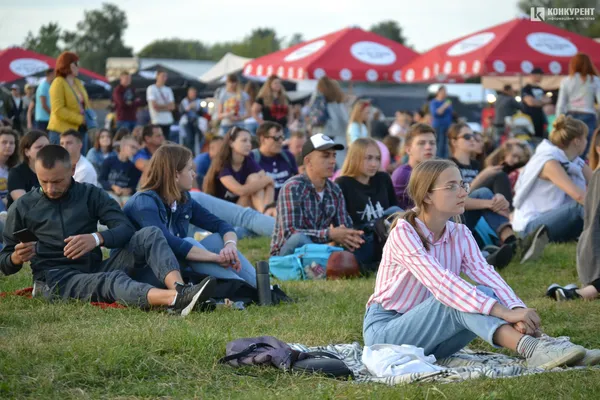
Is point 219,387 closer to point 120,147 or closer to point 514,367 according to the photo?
point 514,367

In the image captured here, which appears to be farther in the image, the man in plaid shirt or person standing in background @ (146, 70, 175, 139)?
person standing in background @ (146, 70, 175, 139)

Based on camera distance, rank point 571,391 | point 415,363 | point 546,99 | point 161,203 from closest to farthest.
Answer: point 571,391 < point 415,363 < point 161,203 < point 546,99

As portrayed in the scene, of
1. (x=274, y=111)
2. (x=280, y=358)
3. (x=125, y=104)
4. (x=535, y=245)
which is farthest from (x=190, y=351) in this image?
(x=125, y=104)

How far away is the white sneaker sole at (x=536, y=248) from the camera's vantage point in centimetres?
929

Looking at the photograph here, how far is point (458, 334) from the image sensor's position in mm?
4992

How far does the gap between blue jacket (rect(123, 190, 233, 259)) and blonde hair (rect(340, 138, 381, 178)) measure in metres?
1.85

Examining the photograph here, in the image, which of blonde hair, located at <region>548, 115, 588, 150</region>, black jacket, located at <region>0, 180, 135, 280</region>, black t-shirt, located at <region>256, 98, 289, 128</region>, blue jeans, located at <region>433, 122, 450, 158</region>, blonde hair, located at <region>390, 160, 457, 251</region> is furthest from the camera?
blue jeans, located at <region>433, 122, 450, 158</region>

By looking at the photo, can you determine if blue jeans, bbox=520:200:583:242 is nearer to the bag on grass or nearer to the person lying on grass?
the person lying on grass

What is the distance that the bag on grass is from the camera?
478cm

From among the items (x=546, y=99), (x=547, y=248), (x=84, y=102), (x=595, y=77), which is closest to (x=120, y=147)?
(x=84, y=102)

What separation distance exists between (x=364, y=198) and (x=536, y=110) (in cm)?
1080

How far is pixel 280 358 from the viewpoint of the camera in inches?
189

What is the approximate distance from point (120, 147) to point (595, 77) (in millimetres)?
8172

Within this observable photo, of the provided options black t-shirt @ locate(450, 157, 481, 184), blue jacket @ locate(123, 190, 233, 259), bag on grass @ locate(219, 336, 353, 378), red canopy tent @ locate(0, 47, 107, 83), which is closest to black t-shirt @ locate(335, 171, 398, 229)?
black t-shirt @ locate(450, 157, 481, 184)
